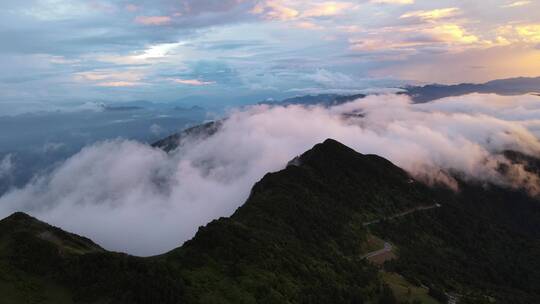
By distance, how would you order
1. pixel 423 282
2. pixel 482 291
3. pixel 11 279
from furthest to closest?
pixel 482 291, pixel 423 282, pixel 11 279

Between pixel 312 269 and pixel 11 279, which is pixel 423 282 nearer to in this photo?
pixel 312 269

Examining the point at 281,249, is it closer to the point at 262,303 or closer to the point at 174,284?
the point at 262,303

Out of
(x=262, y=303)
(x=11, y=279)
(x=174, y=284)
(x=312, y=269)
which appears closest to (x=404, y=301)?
(x=312, y=269)

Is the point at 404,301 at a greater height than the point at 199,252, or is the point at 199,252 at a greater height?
the point at 199,252

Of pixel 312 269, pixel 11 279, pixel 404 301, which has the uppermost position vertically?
pixel 11 279

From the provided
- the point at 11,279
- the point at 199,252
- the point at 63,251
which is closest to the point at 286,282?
the point at 199,252

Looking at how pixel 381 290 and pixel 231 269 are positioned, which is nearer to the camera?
pixel 231 269

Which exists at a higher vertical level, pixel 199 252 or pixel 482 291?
pixel 199 252

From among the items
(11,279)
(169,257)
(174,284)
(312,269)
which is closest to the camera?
(11,279)

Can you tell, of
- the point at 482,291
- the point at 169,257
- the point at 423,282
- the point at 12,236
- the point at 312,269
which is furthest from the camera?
the point at 482,291
